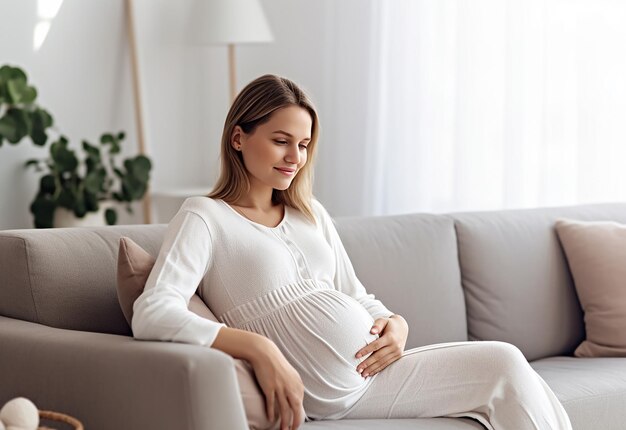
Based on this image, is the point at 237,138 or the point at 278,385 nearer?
the point at 278,385

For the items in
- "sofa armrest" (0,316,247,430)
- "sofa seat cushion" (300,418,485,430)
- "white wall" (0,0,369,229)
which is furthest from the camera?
"white wall" (0,0,369,229)

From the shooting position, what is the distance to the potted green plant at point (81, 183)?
3.99 m

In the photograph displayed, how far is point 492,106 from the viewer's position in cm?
388

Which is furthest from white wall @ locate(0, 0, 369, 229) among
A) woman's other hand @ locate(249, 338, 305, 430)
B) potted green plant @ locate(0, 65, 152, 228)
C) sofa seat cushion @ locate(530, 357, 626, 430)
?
woman's other hand @ locate(249, 338, 305, 430)

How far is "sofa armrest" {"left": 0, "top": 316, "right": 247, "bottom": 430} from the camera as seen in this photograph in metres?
1.50

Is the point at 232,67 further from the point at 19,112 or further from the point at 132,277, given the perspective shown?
the point at 132,277

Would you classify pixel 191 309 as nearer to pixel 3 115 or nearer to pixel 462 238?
pixel 462 238

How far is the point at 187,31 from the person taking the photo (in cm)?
466

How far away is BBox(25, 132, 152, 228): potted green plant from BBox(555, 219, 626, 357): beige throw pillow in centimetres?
210

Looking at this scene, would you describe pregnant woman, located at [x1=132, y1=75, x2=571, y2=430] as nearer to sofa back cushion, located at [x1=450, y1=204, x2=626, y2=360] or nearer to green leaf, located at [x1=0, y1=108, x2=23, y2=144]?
sofa back cushion, located at [x1=450, y1=204, x2=626, y2=360]

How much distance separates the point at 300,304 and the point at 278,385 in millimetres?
261

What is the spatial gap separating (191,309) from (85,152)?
2.52 meters

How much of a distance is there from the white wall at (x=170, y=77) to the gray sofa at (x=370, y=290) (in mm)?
1740

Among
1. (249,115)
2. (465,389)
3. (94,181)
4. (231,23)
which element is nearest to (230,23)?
(231,23)
